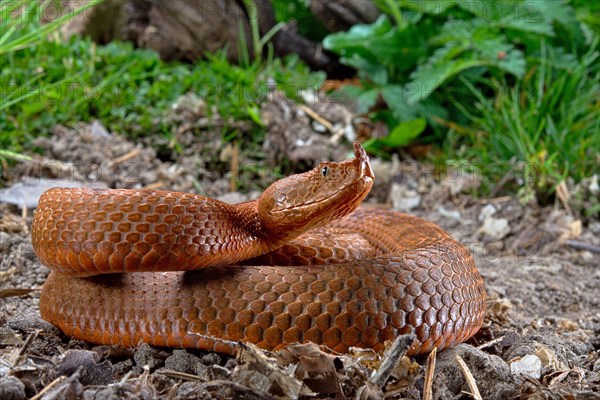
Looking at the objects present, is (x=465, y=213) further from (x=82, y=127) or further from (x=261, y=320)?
(x=261, y=320)

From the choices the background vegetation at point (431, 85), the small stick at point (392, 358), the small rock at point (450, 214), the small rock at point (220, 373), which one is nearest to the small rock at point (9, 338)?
the small rock at point (220, 373)

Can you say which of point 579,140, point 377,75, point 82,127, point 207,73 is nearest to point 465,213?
point 579,140

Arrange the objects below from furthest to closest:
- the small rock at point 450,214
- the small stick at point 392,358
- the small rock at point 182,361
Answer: the small rock at point 450,214
the small rock at point 182,361
the small stick at point 392,358

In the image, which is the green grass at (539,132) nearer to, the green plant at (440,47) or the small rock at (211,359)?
the green plant at (440,47)

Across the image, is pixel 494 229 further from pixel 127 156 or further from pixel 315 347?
pixel 315 347

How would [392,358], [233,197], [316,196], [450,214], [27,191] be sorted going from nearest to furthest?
[392,358] < [316,196] < [27,191] < [233,197] < [450,214]

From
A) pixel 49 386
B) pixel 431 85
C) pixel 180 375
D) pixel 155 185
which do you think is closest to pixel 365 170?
pixel 180 375
